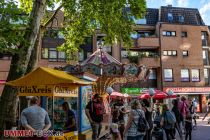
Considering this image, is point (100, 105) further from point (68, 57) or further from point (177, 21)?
point (177, 21)

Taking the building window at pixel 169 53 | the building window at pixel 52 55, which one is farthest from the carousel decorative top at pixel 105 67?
the building window at pixel 169 53

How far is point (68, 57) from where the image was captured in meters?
27.5

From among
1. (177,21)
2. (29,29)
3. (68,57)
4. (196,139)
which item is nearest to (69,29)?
(68,57)

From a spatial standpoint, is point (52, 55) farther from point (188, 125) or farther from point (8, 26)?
point (8, 26)

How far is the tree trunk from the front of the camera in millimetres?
15992

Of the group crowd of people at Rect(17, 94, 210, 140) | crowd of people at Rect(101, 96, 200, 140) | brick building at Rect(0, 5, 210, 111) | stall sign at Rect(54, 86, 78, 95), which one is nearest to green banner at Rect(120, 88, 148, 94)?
brick building at Rect(0, 5, 210, 111)

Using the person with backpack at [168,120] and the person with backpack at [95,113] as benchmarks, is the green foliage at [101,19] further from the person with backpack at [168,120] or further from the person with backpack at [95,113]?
the person with backpack at [168,120]

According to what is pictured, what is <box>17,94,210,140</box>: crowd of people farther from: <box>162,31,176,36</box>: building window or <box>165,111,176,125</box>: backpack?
<box>162,31,176,36</box>: building window

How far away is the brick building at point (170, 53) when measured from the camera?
5275cm

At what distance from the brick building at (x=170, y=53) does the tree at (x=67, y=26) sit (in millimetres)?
24517

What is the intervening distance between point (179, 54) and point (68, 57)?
29.5 meters

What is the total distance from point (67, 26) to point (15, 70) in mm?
10943

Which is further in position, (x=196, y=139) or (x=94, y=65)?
(x=94, y=65)

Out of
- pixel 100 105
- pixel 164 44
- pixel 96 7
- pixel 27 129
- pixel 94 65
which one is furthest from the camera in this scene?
pixel 164 44
